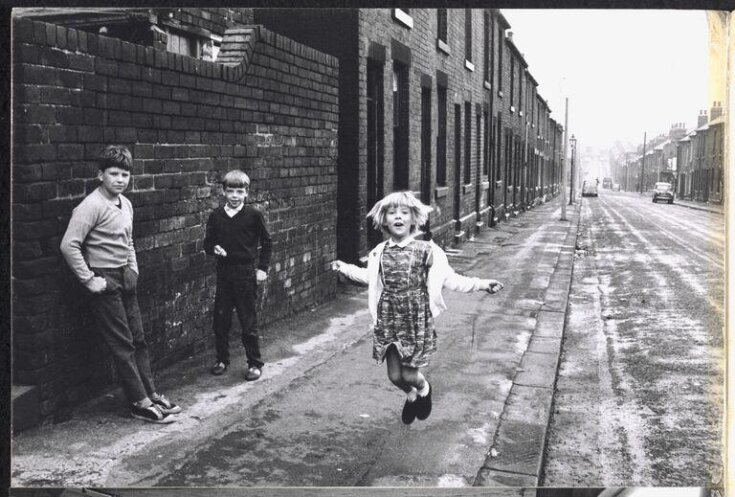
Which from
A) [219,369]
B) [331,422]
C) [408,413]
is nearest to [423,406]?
[408,413]

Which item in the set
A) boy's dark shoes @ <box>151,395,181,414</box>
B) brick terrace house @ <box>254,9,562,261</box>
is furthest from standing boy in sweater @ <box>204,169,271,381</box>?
brick terrace house @ <box>254,9,562,261</box>

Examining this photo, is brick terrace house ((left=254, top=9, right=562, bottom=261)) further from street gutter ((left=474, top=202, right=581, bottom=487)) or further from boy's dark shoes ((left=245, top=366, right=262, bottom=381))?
Result: boy's dark shoes ((left=245, top=366, right=262, bottom=381))

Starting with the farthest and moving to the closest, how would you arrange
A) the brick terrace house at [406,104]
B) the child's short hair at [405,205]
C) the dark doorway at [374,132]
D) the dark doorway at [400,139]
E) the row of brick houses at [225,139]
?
the dark doorway at [400,139]
the dark doorway at [374,132]
the brick terrace house at [406,104]
the row of brick houses at [225,139]
the child's short hair at [405,205]

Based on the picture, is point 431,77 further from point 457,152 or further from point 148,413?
point 148,413

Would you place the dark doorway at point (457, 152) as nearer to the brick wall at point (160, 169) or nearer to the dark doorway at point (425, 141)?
the dark doorway at point (425, 141)

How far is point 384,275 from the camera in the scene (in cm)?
412

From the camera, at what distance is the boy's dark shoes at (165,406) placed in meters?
4.53

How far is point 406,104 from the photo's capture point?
685 centimetres

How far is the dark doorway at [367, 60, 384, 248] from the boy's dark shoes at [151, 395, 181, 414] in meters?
2.71

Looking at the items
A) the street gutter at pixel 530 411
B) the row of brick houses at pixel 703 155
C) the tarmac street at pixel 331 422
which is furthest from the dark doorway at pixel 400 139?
the row of brick houses at pixel 703 155

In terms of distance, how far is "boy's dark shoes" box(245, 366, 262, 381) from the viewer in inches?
195

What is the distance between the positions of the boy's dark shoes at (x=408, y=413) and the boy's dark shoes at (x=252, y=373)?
3.52 feet

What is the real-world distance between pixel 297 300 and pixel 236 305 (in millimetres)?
1173
